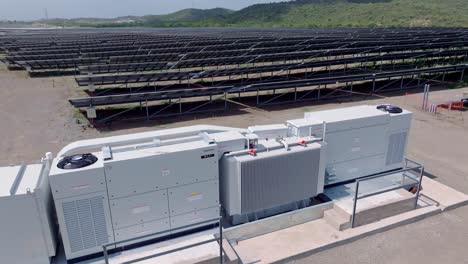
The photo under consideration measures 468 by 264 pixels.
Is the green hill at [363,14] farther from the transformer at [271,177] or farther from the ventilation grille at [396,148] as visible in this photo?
the transformer at [271,177]

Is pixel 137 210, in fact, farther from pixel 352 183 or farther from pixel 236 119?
pixel 236 119

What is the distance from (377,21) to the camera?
2660 inches

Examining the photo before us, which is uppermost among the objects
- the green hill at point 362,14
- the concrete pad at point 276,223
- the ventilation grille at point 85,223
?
the green hill at point 362,14

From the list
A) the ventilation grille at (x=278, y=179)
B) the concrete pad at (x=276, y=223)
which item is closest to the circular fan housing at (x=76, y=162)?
the ventilation grille at (x=278, y=179)

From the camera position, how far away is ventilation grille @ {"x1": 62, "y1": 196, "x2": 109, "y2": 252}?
434cm

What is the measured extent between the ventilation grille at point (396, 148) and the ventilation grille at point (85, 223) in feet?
18.7

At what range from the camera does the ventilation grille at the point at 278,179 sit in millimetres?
5250

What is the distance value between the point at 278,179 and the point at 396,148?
10.4ft

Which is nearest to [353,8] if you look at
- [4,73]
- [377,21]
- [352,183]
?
[377,21]

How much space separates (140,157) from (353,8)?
86023 millimetres

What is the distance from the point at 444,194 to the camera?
22.7 ft

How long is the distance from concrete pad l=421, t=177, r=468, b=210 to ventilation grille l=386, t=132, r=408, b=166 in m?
0.87

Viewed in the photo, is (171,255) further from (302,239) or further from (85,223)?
(302,239)

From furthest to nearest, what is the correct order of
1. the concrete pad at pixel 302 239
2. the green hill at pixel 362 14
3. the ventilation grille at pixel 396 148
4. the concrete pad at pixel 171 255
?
the green hill at pixel 362 14
the ventilation grille at pixel 396 148
the concrete pad at pixel 302 239
the concrete pad at pixel 171 255
